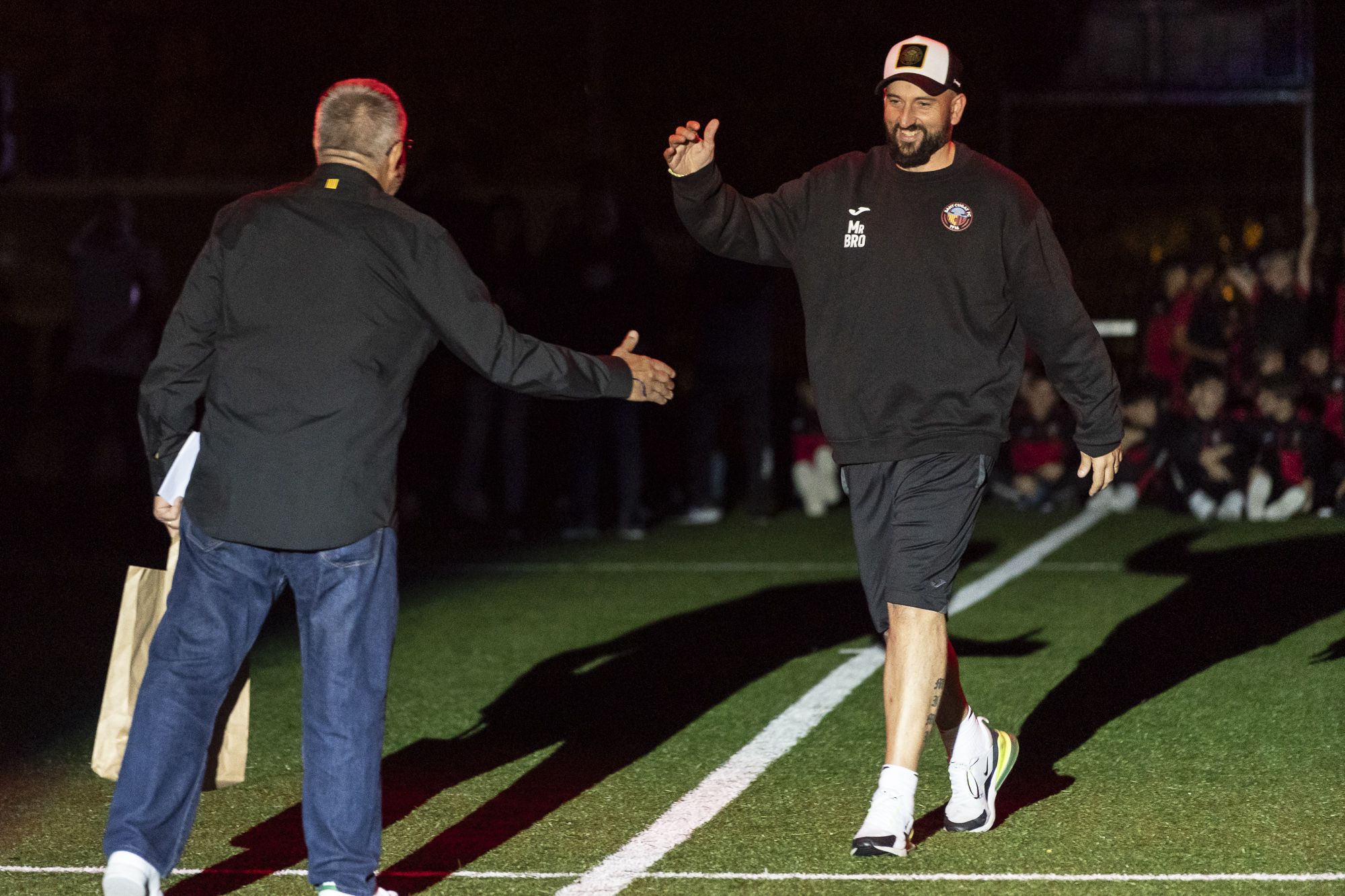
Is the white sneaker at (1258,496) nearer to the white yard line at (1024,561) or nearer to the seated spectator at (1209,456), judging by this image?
the seated spectator at (1209,456)

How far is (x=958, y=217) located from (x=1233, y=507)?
26.3ft

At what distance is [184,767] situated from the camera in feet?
14.3

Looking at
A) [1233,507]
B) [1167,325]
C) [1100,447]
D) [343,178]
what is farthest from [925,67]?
[1167,325]

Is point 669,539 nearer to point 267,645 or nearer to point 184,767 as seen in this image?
point 267,645

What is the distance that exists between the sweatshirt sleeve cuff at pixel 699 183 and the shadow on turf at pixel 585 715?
1.73 metres

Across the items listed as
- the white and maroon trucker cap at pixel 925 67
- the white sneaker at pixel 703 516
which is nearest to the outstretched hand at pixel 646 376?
the white and maroon trucker cap at pixel 925 67

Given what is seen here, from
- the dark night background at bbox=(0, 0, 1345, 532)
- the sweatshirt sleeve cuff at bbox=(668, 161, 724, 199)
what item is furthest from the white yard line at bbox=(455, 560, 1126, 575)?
the dark night background at bbox=(0, 0, 1345, 532)

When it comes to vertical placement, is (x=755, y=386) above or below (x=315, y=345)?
below

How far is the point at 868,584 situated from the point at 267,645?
3815 millimetres

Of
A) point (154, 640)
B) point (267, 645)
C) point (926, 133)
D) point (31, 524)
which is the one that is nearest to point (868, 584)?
point (926, 133)

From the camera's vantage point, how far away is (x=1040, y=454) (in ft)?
44.6

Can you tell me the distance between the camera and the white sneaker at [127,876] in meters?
4.20

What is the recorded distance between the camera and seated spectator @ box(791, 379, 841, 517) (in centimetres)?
1346

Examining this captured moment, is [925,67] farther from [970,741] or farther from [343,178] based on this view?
[970,741]
